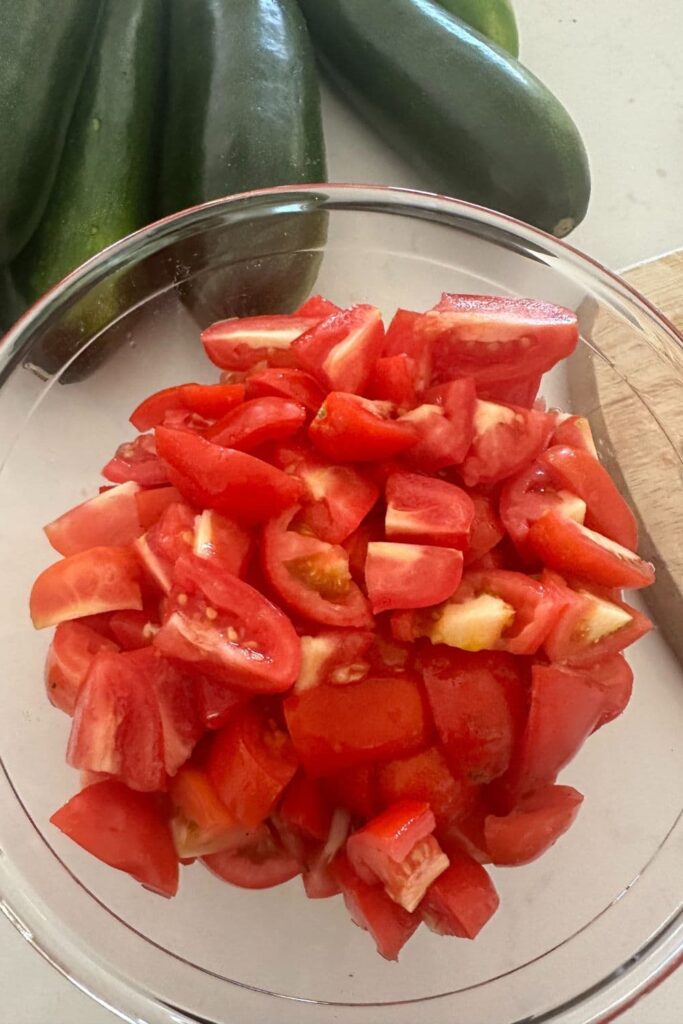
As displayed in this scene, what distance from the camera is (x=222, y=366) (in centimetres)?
113

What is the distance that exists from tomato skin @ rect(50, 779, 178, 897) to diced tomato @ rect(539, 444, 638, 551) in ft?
1.93

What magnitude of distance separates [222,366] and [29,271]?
0.35 meters

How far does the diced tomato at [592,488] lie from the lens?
1.06 metres

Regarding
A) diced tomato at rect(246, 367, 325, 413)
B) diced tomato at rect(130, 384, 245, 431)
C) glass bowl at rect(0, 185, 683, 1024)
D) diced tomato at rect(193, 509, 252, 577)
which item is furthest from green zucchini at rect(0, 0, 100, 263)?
diced tomato at rect(193, 509, 252, 577)

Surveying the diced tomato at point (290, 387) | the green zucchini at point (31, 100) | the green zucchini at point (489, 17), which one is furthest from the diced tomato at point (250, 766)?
the green zucchini at point (489, 17)

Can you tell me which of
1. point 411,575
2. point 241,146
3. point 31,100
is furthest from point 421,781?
point 31,100

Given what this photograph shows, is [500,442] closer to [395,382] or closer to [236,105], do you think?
[395,382]

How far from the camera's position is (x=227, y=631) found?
2.96ft

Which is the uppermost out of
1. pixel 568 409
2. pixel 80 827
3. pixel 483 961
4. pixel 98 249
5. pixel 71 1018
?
pixel 98 249

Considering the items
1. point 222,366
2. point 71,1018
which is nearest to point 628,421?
point 222,366

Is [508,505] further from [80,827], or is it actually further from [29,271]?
[29,271]

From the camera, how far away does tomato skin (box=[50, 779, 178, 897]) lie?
3.06 ft

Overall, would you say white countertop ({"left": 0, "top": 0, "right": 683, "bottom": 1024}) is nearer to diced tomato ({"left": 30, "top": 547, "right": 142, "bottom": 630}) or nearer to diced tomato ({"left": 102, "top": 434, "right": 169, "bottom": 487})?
diced tomato ({"left": 102, "top": 434, "right": 169, "bottom": 487})

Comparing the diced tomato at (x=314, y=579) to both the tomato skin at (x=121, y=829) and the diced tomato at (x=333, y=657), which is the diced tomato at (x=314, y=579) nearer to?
the diced tomato at (x=333, y=657)
